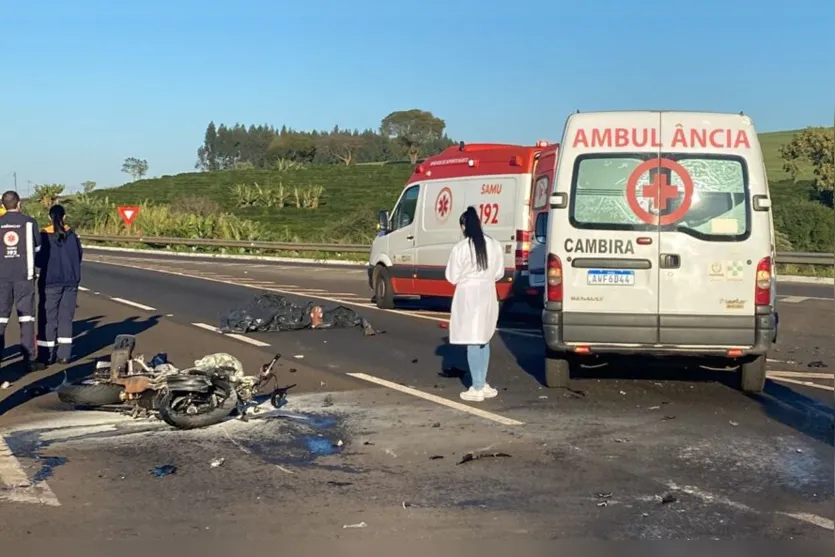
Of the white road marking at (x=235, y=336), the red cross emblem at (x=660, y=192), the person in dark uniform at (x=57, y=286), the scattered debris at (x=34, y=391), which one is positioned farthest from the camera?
the white road marking at (x=235, y=336)

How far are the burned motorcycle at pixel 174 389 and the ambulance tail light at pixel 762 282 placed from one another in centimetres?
421

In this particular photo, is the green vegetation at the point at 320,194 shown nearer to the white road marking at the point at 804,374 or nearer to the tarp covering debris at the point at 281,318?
the white road marking at the point at 804,374

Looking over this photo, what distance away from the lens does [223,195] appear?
266 ft

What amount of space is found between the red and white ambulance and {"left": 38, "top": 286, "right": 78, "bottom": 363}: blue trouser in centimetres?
612

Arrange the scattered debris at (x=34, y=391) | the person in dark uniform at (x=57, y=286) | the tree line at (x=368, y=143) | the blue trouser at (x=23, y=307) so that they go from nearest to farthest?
the scattered debris at (x=34, y=391) → the blue trouser at (x=23, y=307) → the person in dark uniform at (x=57, y=286) → the tree line at (x=368, y=143)

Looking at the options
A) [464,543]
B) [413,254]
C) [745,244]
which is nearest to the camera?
[464,543]

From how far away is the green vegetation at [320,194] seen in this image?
45.3m

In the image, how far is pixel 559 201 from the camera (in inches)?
361

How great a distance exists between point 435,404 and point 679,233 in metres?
2.59

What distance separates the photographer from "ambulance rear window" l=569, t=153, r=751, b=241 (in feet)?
29.6

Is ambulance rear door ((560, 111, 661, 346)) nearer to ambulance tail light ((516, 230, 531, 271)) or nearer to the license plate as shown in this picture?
the license plate

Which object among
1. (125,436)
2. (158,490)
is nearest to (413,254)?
(125,436)

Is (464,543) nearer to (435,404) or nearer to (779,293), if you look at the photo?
(435,404)

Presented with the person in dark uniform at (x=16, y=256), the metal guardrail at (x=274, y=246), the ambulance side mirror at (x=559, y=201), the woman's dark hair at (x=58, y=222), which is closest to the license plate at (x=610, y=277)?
the ambulance side mirror at (x=559, y=201)
